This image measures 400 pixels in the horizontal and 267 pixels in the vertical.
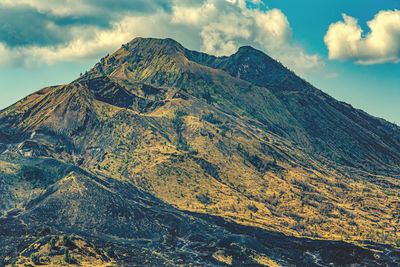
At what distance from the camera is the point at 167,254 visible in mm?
190250

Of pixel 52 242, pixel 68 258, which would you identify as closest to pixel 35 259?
pixel 52 242

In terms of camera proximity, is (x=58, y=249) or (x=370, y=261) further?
(x=370, y=261)

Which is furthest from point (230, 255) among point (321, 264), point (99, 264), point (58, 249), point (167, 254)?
point (58, 249)

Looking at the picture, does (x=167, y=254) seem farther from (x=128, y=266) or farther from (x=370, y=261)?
(x=370, y=261)

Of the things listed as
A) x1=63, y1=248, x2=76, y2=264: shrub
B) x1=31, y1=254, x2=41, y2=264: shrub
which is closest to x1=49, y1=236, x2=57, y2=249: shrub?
x1=31, y1=254, x2=41, y2=264: shrub

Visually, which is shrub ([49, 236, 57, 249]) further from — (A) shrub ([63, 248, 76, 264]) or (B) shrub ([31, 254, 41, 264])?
(A) shrub ([63, 248, 76, 264])

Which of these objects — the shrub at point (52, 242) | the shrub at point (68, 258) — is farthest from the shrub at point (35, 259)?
the shrub at point (68, 258)

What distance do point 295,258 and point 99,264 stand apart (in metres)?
87.7

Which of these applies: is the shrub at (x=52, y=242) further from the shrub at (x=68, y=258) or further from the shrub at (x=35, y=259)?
the shrub at (x=68, y=258)

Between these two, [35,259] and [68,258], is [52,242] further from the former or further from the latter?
[68,258]

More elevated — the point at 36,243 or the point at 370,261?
the point at 370,261

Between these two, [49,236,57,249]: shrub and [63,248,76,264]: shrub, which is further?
[49,236,57,249]: shrub

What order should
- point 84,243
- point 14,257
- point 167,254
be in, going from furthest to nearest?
point 167,254
point 84,243
point 14,257

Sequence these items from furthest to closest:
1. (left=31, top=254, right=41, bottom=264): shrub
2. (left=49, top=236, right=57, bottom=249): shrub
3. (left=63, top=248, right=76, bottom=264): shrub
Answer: (left=49, top=236, right=57, bottom=249): shrub → (left=63, top=248, right=76, bottom=264): shrub → (left=31, top=254, right=41, bottom=264): shrub
